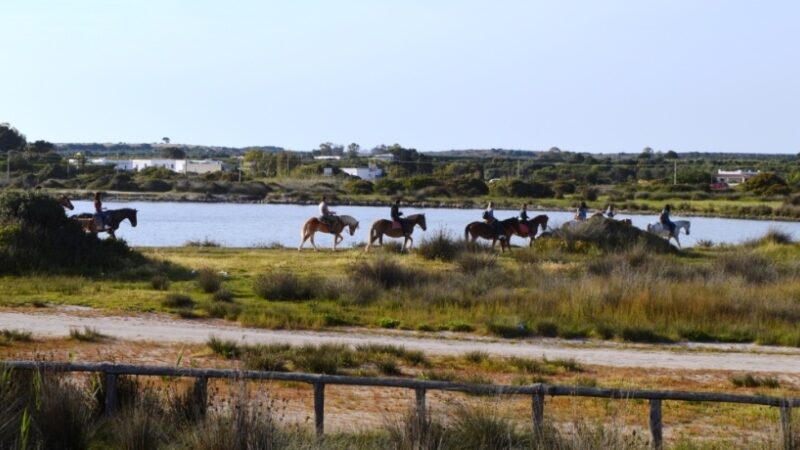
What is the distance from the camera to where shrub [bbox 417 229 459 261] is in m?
34.7

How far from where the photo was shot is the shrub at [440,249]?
34.7m

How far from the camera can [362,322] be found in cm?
2139

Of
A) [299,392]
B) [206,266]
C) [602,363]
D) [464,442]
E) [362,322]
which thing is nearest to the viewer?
[464,442]

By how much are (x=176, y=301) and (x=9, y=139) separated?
152681mm

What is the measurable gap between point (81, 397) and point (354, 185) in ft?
306

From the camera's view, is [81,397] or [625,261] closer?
[81,397]

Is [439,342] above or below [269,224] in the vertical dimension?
above

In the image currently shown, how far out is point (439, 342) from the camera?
19312 mm

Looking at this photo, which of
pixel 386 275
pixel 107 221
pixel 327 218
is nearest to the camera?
pixel 386 275

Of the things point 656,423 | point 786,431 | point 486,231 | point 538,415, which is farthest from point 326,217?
point 786,431

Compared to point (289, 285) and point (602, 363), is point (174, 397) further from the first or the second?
point (289, 285)

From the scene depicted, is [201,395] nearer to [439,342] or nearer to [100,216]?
[439,342]

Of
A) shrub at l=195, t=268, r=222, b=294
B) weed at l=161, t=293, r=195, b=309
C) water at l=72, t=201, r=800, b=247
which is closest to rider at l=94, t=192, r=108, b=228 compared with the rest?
water at l=72, t=201, r=800, b=247

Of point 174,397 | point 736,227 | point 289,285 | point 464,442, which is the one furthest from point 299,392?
point 736,227
